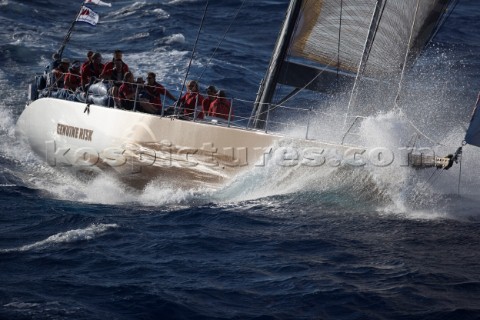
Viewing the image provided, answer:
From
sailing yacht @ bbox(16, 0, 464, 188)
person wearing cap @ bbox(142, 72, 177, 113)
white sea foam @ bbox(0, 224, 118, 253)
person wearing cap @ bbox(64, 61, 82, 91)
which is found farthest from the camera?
person wearing cap @ bbox(64, 61, 82, 91)

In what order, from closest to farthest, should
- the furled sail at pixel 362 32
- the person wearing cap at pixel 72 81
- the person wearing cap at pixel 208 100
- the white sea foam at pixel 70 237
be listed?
the white sea foam at pixel 70 237 < the furled sail at pixel 362 32 < the person wearing cap at pixel 208 100 < the person wearing cap at pixel 72 81

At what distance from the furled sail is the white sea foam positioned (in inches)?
187

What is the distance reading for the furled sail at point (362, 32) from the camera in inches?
507

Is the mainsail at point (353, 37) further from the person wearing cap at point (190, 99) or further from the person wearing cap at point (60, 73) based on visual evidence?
the person wearing cap at point (60, 73)

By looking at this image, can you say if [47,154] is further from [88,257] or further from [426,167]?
[426,167]

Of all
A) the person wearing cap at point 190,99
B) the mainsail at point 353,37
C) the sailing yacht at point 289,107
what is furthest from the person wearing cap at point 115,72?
the mainsail at point 353,37

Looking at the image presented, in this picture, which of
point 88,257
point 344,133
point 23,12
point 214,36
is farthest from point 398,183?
point 23,12

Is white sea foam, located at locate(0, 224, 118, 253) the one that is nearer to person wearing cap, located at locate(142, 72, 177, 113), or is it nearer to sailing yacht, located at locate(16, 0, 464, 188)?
sailing yacht, located at locate(16, 0, 464, 188)

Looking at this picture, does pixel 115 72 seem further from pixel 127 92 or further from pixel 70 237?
pixel 70 237

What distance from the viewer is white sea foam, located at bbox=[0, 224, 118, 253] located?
32.5 ft

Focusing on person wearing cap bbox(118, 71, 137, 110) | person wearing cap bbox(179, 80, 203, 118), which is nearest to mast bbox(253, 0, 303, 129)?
person wearing cap bbox(179, 80, 203, 118)

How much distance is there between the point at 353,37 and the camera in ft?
44.1

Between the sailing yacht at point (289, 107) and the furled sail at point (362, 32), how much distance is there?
2cm

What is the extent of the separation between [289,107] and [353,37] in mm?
1723
